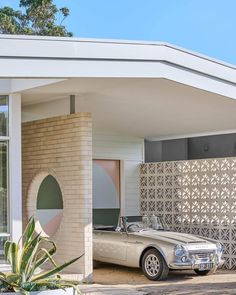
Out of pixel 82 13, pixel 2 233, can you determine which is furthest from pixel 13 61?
pixel 82 13

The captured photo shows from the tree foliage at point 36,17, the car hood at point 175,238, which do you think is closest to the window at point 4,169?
the car hood at point 175,238

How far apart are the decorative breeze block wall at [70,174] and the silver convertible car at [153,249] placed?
1.37 metres

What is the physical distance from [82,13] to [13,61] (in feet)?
94.4

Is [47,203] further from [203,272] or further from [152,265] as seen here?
[203,272]

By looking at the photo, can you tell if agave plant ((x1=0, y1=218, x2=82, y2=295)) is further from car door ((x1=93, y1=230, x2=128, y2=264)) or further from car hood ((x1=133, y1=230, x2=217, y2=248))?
car door ((x1=93, y1=230, x2=128, y2=264))

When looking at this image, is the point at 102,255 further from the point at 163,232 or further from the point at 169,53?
the point at 169,53

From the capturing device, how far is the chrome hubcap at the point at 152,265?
40.4 feet

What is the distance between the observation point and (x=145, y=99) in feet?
38.8

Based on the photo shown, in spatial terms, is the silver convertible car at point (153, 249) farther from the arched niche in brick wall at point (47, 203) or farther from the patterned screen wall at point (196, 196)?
the patterned screen wall at point (196, 196)

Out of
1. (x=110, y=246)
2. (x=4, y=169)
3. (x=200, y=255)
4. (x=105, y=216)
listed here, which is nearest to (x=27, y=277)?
(x=4, y=169)

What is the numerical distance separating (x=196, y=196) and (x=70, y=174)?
4.41 meters

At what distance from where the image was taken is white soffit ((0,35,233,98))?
902 centimetres

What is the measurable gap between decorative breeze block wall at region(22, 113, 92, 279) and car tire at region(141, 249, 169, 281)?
1.41 metres

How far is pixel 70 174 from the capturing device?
1206 cm
